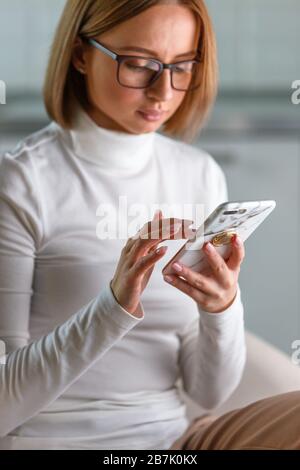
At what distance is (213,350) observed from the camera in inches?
38.9

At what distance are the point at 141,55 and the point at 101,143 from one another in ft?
0.39

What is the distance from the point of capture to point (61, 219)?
0.94 m

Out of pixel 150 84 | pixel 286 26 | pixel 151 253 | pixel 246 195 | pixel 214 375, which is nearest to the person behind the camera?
pixel 151 253

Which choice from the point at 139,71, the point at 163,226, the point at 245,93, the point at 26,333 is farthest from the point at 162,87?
the point at 245,93

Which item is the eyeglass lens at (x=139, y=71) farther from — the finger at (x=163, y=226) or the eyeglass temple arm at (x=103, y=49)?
the finger at (x=163, y=226)

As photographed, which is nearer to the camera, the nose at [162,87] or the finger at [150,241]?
the finger at [150,241]

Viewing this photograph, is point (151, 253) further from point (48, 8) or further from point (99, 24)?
point (48, 8)

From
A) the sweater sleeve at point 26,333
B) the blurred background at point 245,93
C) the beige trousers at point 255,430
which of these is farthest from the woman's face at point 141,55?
the blurred background at point 245,93

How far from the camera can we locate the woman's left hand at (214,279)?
83 centimetres

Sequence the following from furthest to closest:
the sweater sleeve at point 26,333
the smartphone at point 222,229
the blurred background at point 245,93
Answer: the blurred background at point 245,93 → the sweater sleeve at point 26,333 → the smartphone at point 222,229

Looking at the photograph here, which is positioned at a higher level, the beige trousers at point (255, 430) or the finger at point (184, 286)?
the finger at point (184, 286)

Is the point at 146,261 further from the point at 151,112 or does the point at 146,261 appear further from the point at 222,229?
the point at 151,112

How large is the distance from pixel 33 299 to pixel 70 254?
0.21 ft
